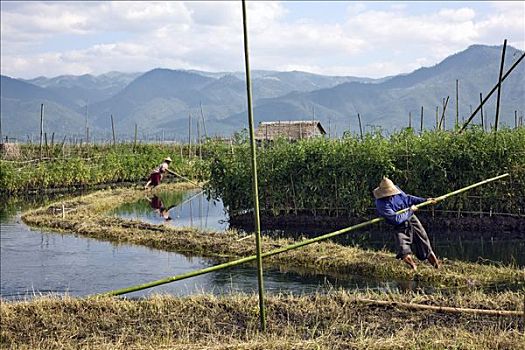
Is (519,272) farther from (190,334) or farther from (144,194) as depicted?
(144,194)

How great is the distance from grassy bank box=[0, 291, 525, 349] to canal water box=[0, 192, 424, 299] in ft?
3.24

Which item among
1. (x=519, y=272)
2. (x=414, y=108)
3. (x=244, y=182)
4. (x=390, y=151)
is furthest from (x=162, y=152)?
(x=414, y=108)

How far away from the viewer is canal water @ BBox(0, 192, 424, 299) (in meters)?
10.5

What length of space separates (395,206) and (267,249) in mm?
3125

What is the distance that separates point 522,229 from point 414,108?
141m

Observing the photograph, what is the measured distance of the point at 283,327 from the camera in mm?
7441

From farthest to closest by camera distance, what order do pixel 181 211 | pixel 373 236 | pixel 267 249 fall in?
pixel 181 211 < pixel 373 236 < pixel 267 249

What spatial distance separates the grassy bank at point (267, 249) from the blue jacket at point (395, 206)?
2.96 ft

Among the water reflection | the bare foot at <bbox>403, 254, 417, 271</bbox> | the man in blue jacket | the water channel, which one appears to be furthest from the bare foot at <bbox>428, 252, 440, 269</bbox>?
the water reflection

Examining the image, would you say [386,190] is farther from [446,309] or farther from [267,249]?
[267,249]

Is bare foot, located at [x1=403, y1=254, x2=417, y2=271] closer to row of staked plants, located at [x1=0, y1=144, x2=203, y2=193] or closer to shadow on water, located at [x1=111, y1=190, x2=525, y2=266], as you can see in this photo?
shadow on water, located at [x1=111, y1=190, x2=525, y2=266]

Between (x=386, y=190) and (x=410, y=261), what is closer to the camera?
(x=386, y=190)

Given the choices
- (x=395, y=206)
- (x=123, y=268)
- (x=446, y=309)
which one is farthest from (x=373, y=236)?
(x=446, y=309)

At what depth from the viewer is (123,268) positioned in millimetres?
12383
